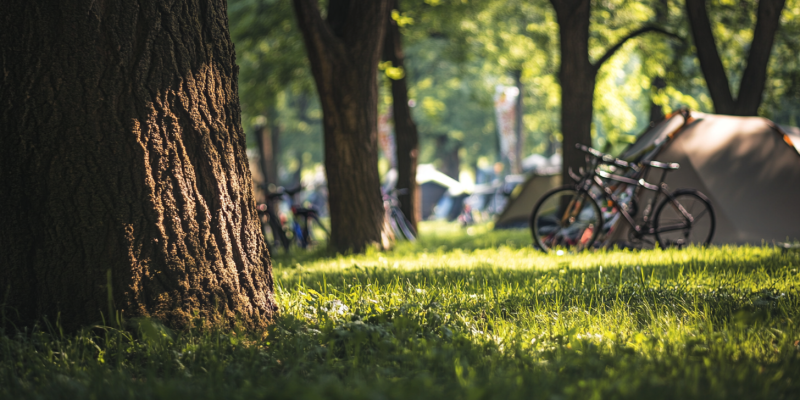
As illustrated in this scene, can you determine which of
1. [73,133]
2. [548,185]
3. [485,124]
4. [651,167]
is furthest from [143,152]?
[485,124]

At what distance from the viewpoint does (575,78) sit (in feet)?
29.4

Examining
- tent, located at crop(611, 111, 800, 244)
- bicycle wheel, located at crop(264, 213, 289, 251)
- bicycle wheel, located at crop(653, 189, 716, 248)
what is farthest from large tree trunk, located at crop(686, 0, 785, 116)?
bicycle wheel, located at crop(264, 213, 289, 251)

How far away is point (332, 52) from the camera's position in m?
6.80

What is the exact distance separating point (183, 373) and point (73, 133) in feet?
4.07

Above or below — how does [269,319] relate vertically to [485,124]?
below

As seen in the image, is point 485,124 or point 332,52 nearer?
point 332,52

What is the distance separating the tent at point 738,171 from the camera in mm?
7262

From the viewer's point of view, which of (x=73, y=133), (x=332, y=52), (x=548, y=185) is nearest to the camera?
(x=73, y=133)

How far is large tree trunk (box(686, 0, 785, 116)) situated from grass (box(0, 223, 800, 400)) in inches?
256

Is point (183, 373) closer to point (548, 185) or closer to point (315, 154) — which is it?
point (548, 185)

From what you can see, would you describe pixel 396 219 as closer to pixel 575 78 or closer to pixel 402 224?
pixel 402 224

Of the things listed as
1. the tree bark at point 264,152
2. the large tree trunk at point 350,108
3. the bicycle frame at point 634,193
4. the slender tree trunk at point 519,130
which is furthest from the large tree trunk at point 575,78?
the slender tree trunk at point 519,130

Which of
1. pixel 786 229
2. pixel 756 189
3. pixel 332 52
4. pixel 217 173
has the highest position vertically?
pixel 332 52

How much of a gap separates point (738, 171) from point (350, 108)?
4.79 m
